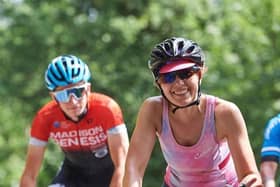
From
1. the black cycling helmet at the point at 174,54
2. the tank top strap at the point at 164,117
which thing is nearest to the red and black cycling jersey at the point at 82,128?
the tank top strap at the point at 164,117

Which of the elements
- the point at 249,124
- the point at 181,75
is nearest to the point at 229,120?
the point at 181,75

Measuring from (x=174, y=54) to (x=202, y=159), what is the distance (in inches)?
29.8

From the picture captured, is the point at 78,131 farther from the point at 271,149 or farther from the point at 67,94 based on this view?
the point at 271,149

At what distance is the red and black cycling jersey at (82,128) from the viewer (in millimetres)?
7160

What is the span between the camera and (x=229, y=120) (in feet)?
17.3

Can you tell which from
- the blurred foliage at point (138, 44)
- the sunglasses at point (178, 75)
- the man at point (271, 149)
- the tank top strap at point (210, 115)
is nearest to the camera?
the sunglasses at point (178, 75)

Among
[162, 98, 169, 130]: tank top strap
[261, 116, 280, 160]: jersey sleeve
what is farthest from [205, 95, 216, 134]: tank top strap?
[261, 116, 280, 160]: jersey sleeve

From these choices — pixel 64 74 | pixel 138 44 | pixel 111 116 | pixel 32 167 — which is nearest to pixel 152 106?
pixel 111 116

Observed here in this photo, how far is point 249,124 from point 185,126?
46.9 feet

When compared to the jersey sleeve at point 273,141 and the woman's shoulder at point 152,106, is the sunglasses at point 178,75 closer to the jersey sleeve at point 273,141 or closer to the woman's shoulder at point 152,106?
the woman's shoulder at point 152,106

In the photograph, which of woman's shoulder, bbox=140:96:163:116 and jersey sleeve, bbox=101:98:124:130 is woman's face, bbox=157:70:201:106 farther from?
jersey sleeve, bbox=101:98:124:130

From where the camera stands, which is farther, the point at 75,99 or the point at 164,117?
the point at 75,99

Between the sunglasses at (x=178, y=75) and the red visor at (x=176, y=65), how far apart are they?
2cm

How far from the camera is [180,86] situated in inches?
208
